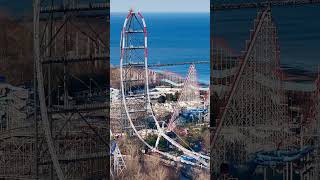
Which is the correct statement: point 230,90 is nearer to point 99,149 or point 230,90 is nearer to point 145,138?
point 99,149

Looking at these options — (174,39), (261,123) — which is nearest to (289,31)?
(261,123)

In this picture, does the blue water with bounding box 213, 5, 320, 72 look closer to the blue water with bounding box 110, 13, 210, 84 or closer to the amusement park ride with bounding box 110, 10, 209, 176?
the blue water with bounding box 110, 13, 210, 84

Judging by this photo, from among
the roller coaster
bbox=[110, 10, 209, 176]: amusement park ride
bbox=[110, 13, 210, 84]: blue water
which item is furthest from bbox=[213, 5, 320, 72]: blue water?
the roller coaster

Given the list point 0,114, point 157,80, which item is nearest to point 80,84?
point 0,114

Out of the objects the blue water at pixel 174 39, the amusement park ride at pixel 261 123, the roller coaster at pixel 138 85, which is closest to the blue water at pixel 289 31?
the amusement park ride at pixel 261 123

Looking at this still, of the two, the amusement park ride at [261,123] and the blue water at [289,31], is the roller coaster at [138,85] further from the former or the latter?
the blue water at [289,31]

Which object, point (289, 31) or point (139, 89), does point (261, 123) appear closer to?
point (289, 31)
